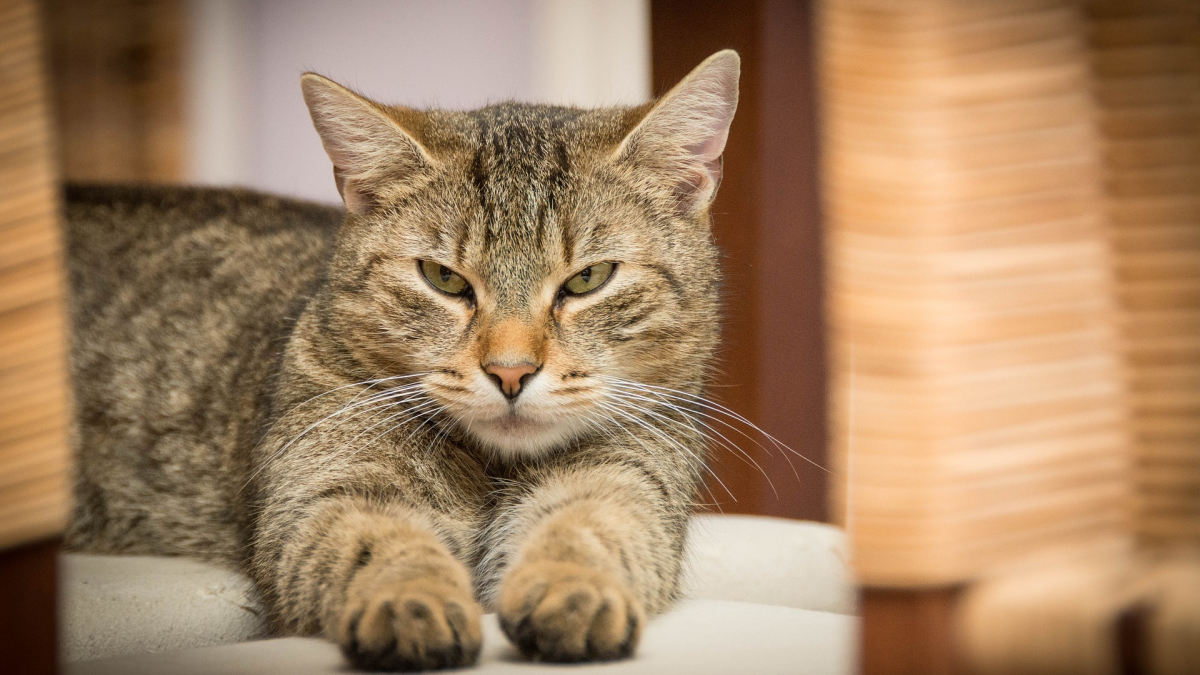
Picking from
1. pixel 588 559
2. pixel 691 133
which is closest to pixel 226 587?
pixel 588 559

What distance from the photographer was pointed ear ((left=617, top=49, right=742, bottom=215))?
1.50m

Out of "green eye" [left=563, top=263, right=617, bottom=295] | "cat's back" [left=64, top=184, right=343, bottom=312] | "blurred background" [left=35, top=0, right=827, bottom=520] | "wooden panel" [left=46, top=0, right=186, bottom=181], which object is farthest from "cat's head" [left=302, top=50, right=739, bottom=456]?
"wooden panel" [left=46, top=0, right=186, bottom=181]

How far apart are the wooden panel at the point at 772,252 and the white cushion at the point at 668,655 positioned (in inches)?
33.2

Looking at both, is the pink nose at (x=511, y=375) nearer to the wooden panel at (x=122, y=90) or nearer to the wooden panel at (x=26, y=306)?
the wooden panel at (x=26, y=306)

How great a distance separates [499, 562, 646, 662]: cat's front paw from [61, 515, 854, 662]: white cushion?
0.37 metres

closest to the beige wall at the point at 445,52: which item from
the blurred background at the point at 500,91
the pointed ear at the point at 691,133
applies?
the blurred background at the point at 500,91

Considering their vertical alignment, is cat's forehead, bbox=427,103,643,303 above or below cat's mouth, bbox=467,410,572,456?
above

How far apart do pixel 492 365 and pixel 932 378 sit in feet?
2.54

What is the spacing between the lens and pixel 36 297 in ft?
2.45

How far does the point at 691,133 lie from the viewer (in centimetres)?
158

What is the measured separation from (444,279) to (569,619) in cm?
67

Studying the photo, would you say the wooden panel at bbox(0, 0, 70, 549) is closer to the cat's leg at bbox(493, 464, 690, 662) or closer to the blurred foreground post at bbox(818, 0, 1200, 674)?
the cat's leg at bbox(493, 464, 690, 662)

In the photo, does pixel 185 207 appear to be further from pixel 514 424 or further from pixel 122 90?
pixel 122 90

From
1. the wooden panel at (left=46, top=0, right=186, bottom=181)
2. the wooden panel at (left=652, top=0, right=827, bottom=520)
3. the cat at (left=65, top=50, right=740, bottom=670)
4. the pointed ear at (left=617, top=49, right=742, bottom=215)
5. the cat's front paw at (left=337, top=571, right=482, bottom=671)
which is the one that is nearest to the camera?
the cat's front paw at (left=337, top=571, right=482, bottom=671)
